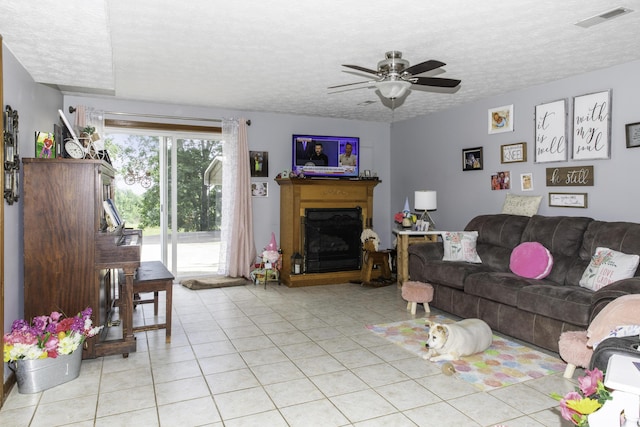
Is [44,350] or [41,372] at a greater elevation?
[44,350]

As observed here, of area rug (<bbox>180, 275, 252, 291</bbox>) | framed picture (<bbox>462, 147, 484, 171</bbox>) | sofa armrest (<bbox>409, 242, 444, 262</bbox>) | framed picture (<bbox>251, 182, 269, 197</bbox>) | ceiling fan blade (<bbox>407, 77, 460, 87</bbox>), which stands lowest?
area rug (<bbox>180, 275, 252, 291</bbox>)

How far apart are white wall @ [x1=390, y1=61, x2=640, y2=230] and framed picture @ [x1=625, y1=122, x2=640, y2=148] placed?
2.4 inches

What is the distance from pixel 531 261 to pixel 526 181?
3.95ft

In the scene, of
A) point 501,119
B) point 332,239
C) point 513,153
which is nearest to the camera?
point 513,153

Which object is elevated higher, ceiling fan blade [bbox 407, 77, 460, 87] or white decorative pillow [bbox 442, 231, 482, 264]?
ceiling fan blade [bbox 407, 77, 460, 87]

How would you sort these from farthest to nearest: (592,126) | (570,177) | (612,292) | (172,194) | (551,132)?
(172,194) → (551,132) → (570,177) → (592,126) → (612,292)

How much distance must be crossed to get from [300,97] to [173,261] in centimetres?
286

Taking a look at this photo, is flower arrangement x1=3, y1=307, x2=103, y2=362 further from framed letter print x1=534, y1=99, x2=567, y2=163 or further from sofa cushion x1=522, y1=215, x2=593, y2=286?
framed letter print x1=534, y1=99, x2=567, y2=163

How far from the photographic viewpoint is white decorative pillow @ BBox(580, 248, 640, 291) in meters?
3.18

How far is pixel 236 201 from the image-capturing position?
5.99 metres

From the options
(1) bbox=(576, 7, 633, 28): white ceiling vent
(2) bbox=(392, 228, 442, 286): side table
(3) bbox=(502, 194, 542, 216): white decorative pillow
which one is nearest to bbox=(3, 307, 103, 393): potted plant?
(2) bbox=(392, 228, 442, 286): side table

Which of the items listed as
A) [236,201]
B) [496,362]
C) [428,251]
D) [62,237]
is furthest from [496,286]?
[236,201]

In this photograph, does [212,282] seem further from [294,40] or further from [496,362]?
[496,362]

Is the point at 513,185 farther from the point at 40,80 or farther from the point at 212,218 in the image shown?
the point at 40,80
